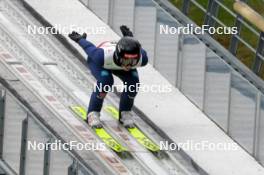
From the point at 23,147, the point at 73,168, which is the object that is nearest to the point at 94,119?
the point at 23,147

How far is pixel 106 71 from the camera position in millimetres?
22156

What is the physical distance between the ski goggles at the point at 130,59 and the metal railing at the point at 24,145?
1.26 meters

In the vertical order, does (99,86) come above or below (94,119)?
above

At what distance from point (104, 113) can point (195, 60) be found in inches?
64.8

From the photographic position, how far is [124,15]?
25.3 metres

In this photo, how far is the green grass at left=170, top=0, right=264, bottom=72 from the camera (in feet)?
82.0

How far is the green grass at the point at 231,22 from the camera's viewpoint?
25.0 m

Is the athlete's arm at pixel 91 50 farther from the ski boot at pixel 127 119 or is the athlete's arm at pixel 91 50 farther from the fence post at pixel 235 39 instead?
the fence post at pixel 235 39

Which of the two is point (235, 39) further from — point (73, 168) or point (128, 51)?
point (73, 168)

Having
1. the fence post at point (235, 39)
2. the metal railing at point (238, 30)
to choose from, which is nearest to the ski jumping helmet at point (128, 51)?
the metal railing at point (238, 30)

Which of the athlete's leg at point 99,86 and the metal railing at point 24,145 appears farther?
the athlete's leg at point 99,86

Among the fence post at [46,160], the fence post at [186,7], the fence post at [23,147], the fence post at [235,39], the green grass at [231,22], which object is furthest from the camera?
the fence post at [186,7]

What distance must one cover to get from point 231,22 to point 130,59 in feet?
13.1

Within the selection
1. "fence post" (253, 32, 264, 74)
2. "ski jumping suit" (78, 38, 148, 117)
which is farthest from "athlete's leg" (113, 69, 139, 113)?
"fence post" (253, 32, 264, 74)
